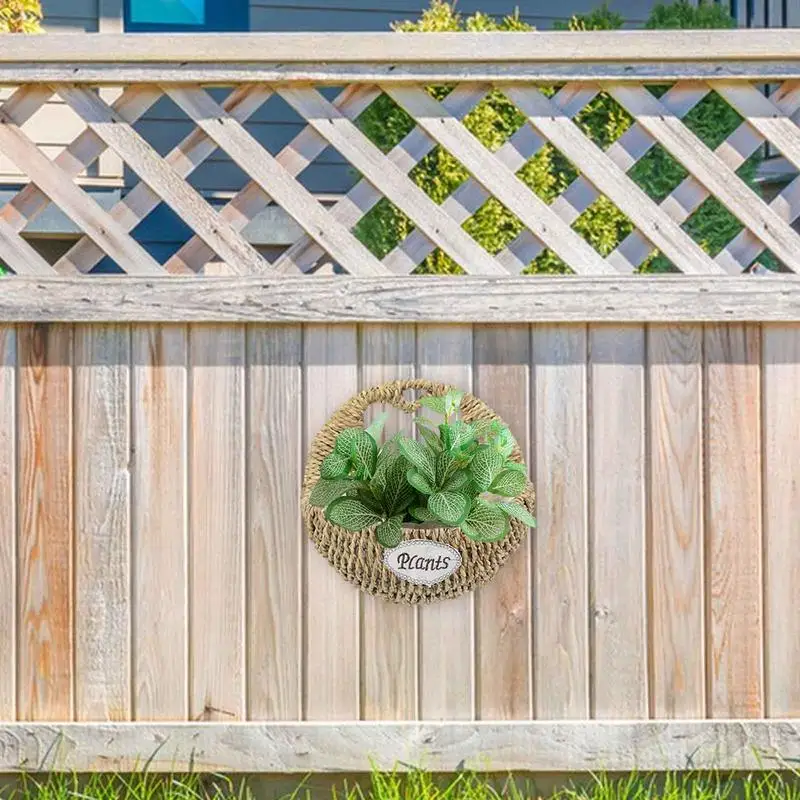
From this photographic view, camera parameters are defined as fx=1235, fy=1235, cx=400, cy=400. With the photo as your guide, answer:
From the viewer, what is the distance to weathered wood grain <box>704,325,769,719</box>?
2738 millimetres

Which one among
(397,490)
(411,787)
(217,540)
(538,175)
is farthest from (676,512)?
(538,175)

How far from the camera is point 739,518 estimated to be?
8.98 ft

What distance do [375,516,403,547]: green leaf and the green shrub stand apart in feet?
4.62

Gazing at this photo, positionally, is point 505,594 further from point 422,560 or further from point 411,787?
point 411,787

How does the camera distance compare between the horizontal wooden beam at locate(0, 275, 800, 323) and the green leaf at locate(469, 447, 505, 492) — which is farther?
the horizontal wooden beam at locate(0, 275, 800, 323)

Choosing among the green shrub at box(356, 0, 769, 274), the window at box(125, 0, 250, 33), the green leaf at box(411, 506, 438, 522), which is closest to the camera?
the green leaf at box(411, 506, 438, 522)

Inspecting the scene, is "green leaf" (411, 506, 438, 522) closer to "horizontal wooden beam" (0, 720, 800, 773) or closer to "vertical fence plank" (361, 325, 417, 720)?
"vertical fence plank" (361, 325, 417, 720)

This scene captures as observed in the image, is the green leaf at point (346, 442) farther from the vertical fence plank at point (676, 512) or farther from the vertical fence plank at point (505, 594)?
the vertical fence plank at point (676, 512)

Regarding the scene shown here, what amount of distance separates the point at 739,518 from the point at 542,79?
1.07m

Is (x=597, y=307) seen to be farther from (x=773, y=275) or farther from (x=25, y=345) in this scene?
(x=25, y=345)

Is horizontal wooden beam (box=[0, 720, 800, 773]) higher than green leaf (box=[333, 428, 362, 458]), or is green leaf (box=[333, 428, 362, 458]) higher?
green leaf (box=[333, 428, 362, 458])

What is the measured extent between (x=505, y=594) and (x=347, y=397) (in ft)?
1.83

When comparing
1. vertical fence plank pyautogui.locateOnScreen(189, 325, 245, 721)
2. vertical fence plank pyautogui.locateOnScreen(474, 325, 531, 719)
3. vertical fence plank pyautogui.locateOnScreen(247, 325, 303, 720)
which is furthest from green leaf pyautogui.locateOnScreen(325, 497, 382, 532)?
vertical fence plank pyautogui.locateOnScreen(474, 325, 531, 719)

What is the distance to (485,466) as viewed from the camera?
259 centimetres
